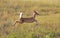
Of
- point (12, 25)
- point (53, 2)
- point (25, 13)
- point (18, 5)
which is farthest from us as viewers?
point (53, 2)

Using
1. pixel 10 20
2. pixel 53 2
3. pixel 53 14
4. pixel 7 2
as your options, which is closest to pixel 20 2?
pixel 7 2

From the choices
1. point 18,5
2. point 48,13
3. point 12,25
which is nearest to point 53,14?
point 48,13

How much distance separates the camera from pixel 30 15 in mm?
13688

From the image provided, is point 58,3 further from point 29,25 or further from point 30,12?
point 29,25

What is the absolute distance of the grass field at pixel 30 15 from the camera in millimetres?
9565

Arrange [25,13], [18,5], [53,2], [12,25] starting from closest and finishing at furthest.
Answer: [12,25] → [25,13] → [18,5] → [53,2]

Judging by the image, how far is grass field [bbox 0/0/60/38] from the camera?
31.4 ft

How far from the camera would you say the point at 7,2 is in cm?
1625

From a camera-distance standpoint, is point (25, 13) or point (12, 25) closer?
point (12, 25)

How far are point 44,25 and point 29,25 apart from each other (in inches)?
23.9

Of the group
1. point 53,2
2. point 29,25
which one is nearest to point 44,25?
point 29,25

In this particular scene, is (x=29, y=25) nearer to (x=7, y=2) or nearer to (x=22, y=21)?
(x=22, y=21)

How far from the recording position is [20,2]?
16453 mm

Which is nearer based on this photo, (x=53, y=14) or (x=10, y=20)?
(x=10, y=20)
